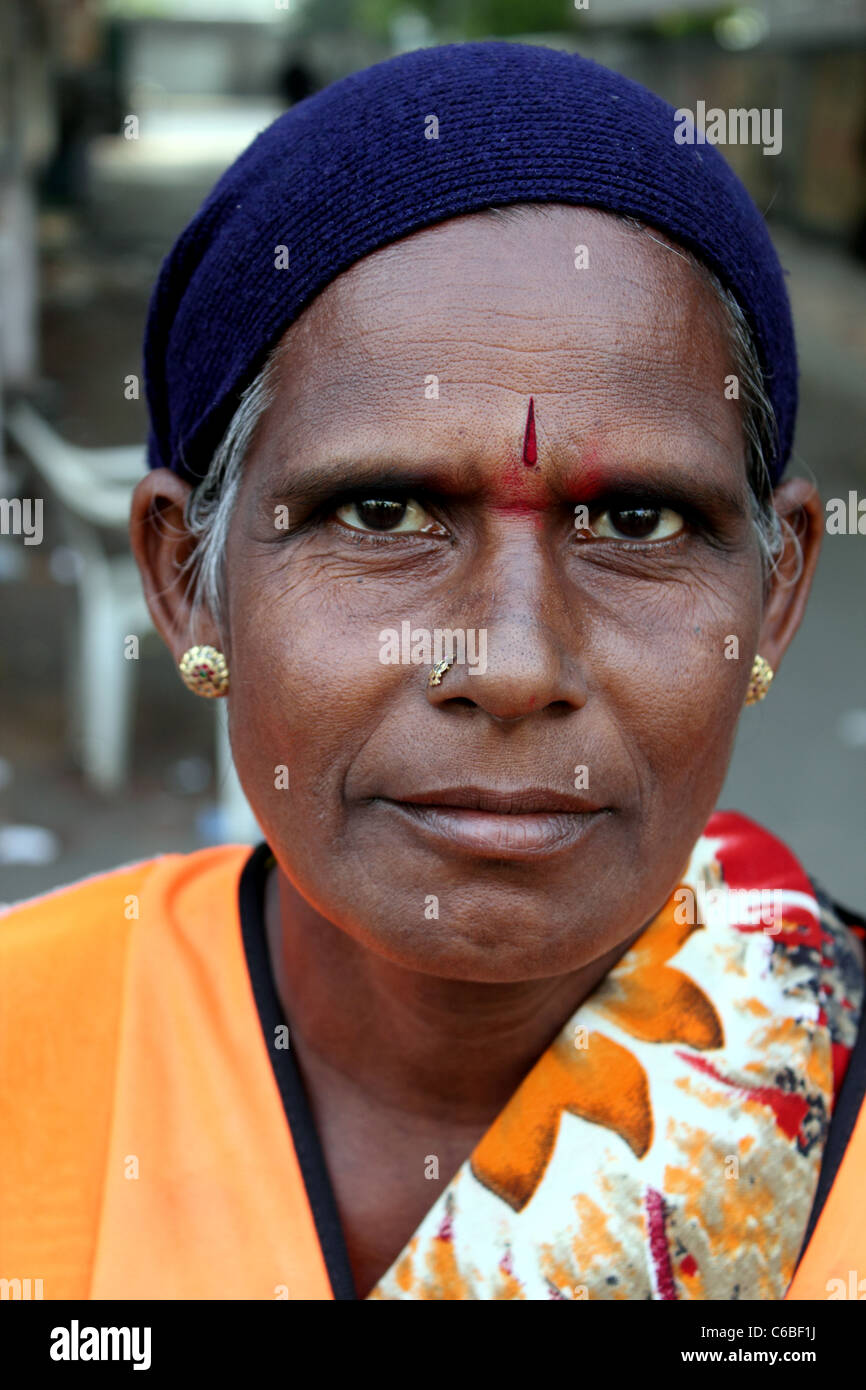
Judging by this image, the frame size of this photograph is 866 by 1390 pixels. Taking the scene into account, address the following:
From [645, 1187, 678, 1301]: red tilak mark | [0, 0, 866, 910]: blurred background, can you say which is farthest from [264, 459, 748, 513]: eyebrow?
[645, 1187, 678, 1301]: red tilak mark

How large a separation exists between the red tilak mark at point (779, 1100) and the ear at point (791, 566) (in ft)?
1.83

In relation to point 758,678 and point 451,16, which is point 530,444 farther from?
point 451,16

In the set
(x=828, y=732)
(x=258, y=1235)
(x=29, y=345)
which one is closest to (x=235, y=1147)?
(x=258, y=1235)

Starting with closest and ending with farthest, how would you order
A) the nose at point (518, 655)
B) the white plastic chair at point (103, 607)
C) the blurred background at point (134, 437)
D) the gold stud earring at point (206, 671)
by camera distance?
the nose at point (518, 655) < the gold stud earring at point (206, 671) < the white plastic chair at point (103, 607) < the blurred background at point (134, 437)

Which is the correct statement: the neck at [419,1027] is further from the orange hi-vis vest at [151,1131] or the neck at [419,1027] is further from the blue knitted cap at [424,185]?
the blue knitted cap at [424,185]

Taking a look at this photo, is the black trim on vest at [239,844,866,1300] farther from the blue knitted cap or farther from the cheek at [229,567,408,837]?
the blue knitted cap

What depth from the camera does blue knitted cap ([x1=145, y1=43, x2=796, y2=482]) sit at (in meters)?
1.55

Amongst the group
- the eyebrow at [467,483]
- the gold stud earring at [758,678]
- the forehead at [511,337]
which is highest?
the forehead at [511,337]

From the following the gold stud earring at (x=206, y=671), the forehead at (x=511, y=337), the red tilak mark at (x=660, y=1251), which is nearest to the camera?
the forehead at (x=511, y=337)

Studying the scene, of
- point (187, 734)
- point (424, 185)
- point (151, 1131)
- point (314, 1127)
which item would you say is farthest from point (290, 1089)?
point (187, 734)

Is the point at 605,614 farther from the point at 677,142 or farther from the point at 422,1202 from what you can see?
the point at 422,1202

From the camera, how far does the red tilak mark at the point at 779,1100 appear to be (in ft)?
5.58

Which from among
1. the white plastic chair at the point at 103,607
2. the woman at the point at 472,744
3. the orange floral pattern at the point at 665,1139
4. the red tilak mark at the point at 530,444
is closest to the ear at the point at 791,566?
the woman at the point at 472,744

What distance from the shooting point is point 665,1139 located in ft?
5.52
